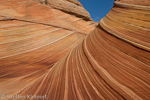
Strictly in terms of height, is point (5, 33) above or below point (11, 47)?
above

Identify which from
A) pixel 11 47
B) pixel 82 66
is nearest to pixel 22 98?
pixel 82 66

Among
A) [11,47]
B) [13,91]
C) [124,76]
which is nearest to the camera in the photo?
[124,76]

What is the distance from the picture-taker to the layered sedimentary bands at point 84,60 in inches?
41.8

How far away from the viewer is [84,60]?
1679 mm

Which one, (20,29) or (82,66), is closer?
(82,66)

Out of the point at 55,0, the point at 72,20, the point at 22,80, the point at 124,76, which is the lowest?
the point at 22,80

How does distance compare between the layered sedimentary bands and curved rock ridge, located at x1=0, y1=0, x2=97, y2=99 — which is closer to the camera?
the layered sedimentary bands

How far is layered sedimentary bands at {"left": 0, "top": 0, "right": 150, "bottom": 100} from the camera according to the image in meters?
1.06

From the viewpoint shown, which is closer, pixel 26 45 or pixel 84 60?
pixel 84 60

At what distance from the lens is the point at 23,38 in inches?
102

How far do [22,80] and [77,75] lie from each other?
4.70 feet

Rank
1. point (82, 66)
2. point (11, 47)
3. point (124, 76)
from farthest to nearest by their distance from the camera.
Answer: point (11, 47)
point (82, 66)
point (124, 76)

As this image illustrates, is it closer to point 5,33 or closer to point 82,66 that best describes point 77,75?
point 82,66

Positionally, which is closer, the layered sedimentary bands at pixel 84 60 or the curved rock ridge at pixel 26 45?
the layered sedimentary bands at pixel 84 60
